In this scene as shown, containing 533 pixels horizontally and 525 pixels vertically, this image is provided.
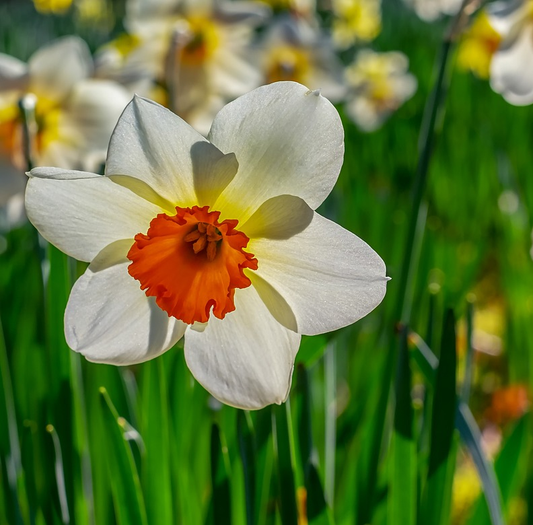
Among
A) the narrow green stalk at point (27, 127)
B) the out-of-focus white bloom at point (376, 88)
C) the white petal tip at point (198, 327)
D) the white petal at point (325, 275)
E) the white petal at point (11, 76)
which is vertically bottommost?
the white petal tip at point (198, 327)

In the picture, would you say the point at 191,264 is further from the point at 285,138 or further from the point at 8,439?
the point at 8,439

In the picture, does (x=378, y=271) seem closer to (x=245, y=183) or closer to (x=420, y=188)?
(x=245, y=183)

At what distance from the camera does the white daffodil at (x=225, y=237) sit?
1.98 feet

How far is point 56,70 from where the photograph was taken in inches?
47.0

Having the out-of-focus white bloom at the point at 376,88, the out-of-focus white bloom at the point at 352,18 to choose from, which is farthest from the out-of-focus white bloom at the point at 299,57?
the out-of-focus white bloom at the point at 352,18

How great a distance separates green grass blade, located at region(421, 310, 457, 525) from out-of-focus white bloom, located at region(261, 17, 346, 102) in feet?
4.84

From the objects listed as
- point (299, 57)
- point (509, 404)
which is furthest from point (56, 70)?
point (509, 404)

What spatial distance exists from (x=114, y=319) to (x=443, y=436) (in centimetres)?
43

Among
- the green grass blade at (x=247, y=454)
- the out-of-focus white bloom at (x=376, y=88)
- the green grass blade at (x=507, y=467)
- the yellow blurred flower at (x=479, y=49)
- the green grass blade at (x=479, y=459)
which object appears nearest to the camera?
the green grass blade at (x=247, y=454)

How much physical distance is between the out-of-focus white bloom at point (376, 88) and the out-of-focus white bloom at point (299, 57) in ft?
3.94

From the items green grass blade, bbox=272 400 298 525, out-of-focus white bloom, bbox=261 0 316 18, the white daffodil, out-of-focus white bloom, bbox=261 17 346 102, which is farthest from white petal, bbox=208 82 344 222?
out-of-focus white bloom, bbox=261 0 316 18

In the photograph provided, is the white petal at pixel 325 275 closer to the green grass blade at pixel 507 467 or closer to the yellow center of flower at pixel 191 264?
the yellow center of flower at pixel 191 264

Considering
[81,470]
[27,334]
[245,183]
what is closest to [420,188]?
[245,183]

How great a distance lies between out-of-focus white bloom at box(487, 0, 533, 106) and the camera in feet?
3.27
